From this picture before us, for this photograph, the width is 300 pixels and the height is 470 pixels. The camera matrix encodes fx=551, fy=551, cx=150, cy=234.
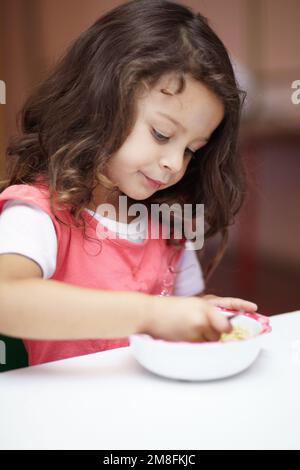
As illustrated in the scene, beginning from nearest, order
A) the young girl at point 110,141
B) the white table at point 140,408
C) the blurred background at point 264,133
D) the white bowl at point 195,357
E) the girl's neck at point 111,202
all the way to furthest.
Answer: the white table at point 140,408, the white bowl at point 195,357, the young girl at point 110,141, the girl's neck at point 111,202, the blurred background at point 264,133

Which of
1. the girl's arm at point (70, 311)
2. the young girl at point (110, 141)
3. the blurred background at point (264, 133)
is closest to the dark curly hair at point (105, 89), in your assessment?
the young girl at point (110, 141)

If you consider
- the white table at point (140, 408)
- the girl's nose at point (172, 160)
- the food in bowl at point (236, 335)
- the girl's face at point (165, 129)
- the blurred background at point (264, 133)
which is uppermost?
the blurred background at point (264, 133)

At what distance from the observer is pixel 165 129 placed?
97cm

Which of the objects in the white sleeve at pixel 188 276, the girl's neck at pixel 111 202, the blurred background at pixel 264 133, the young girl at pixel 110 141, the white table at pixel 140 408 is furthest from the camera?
the blurred background at pixel 264 133

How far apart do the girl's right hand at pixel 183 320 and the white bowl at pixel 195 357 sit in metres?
0.02

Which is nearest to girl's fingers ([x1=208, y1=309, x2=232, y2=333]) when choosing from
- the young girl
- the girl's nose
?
the young girl

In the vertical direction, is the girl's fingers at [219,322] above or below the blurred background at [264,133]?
below

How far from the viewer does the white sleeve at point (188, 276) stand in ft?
4.25

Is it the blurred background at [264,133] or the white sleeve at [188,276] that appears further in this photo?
the blurred background at [264,133]

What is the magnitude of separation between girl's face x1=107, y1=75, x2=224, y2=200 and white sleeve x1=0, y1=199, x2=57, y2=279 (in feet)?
0.62

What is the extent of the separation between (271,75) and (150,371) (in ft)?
8.51

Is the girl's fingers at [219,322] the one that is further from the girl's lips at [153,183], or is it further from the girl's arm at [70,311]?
the girl's lips at [153,183]

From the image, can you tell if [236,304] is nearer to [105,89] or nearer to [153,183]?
[153,183]

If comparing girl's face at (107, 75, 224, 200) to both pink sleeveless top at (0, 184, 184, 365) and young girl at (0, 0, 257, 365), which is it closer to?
young girl at (0, 0, 257, 365)
